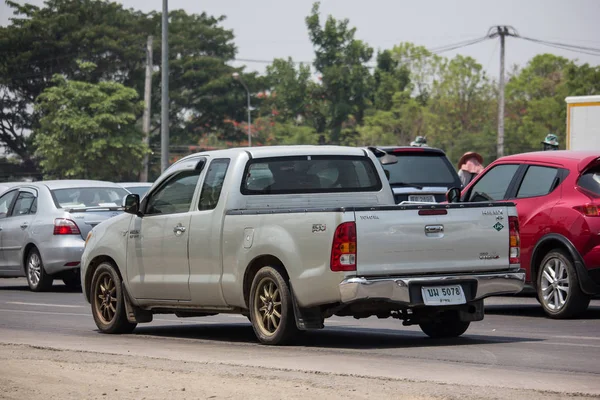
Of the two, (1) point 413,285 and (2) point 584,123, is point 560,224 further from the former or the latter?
(2) point 584,123

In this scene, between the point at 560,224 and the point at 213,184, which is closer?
the point at 213,184

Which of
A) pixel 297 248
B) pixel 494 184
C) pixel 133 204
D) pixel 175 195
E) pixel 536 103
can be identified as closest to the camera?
pixel 297 248

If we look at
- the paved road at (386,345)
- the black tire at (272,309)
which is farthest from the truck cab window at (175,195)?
the black tire at (272,309)

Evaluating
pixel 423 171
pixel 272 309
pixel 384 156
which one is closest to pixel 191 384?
pixel 272 309

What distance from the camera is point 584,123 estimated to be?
23656 millimetres

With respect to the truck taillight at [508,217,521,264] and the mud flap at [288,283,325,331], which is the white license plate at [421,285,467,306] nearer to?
the truck taillight at [508,217,521,264]

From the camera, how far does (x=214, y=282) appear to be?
11336mm

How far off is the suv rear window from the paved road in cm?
140

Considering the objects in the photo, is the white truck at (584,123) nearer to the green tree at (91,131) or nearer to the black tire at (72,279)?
the black tire at (72,279)

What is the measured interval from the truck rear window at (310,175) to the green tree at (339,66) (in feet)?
267

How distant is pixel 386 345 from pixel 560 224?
3350 millimetres

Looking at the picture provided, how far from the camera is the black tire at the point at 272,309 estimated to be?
10.4m

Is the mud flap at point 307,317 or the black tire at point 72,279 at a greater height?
the mud flap at point 307,317

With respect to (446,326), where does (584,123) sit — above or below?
above
